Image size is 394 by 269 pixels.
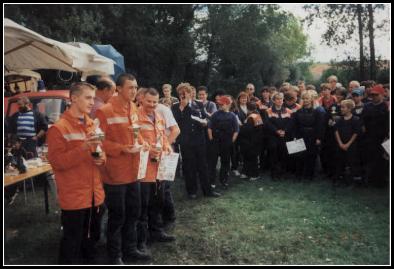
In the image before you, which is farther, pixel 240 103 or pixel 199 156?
pixel 240 103

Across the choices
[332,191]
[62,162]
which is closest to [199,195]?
[332,191]

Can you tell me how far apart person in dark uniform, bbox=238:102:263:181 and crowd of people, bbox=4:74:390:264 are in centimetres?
2

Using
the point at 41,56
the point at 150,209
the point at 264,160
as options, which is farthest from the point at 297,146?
the point at 41,56

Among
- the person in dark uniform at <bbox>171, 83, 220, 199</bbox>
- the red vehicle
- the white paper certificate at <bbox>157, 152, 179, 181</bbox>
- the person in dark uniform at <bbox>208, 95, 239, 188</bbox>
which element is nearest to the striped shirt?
the red vehicle

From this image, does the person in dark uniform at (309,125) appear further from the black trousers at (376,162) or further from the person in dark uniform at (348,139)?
the black trousers at (376,162)

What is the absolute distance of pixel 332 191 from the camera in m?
7.71

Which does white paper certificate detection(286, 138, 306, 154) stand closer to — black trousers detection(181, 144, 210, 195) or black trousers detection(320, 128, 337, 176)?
black trousers detection(320, 128, 337, 176)

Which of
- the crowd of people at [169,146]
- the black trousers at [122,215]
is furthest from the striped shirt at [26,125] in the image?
the black trousers at [122,215]

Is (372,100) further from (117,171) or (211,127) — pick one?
(117,171)

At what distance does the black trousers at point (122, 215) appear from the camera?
4.12 metres

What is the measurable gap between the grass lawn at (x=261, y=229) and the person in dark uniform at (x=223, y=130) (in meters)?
0.68

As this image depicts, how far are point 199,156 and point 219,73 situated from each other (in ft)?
66.2

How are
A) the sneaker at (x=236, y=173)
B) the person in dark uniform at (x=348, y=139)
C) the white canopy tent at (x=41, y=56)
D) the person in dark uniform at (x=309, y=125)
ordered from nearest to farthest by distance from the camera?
the white canopy tent at (x=41, y=56), the person in dark uniform at (x=348, y=139), the person in dark uniform at (x=309, y=125), the sneaker at (x=236, y=173)

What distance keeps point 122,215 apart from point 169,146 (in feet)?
4.45
